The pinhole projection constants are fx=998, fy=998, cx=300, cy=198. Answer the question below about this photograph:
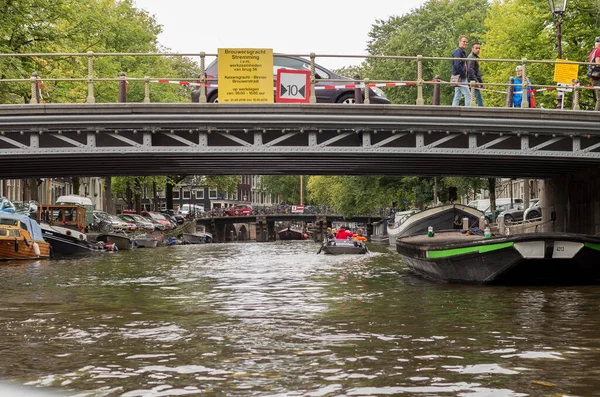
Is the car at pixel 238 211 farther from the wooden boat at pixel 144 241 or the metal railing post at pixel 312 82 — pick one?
the metal railing post at pixel 312 82

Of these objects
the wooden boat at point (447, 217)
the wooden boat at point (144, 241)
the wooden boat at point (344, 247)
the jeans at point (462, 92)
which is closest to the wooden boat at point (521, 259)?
the jeans at point (462, 92)

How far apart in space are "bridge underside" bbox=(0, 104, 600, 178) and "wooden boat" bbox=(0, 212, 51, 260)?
47.5ft

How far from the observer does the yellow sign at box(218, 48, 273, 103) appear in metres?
24.0

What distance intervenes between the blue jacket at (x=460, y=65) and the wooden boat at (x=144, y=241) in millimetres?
36659

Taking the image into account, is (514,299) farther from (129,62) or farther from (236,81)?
(129,62)

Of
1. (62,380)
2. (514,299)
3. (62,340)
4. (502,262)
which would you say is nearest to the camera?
(62,380)

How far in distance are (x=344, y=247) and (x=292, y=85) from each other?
23245mm

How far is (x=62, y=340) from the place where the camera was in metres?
14.4

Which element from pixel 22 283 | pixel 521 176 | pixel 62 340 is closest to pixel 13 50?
pixel 22 283

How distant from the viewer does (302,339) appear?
14.2 meters

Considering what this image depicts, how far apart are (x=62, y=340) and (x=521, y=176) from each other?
26.3 m

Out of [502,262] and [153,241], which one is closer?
[502,262]

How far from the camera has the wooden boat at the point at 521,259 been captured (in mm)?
23297

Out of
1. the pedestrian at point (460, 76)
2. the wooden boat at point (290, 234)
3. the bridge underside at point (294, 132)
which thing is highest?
the pedestrian at point (460, 76)
